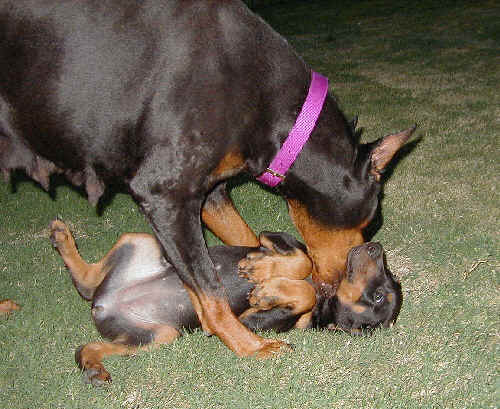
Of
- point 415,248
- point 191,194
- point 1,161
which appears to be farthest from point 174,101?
point 415,248

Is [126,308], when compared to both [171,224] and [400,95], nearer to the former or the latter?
[171,224]

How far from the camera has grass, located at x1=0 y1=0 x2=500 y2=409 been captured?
10.5 feet

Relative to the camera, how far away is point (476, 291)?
3961 mm

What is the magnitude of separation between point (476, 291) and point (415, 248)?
2.30ft

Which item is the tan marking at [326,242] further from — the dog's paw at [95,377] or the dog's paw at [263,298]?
the dog's paw at [95,377]

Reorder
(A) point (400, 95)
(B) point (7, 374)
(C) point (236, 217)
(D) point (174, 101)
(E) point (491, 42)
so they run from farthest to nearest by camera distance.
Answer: (E) point (491, 42)
(A) point (400, 95)
(C) point (236, 217)
(B) point (7, 374)
(D) point (174, 101)

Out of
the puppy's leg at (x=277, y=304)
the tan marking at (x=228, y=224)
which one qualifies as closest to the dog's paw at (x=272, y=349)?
the puppy's leg at (x=277, y=304)

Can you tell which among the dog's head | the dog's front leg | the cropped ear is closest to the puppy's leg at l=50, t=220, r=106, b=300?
the dog's front leg

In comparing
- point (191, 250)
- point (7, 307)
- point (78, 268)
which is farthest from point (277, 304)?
point (7, 307)

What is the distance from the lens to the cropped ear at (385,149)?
11.2 ft

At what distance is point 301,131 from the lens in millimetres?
3430

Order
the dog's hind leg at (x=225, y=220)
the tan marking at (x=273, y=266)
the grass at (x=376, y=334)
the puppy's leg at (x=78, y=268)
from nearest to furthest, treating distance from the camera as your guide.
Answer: the grass at (x=376, y=334)
the tan marking at (x=273, y=266)
the puppy's leg at (x=78, y=268)
the dog's hind leg at (x=225, y=220)

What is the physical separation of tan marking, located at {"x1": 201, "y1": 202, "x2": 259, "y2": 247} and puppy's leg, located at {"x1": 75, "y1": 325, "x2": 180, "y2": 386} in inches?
37.1

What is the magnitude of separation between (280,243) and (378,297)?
2.42ft
